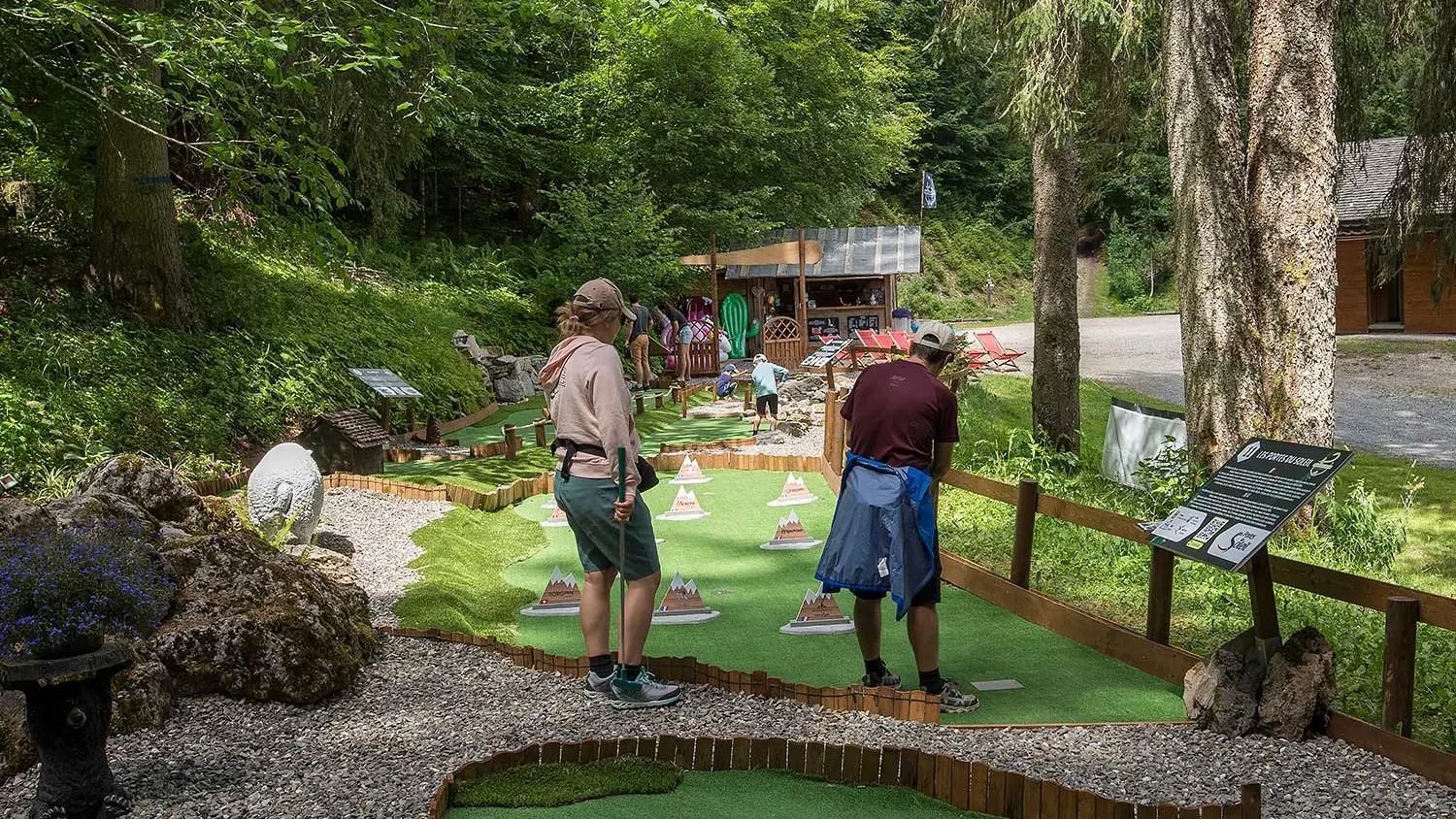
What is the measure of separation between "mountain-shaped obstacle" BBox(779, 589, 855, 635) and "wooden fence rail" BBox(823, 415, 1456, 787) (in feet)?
3.63

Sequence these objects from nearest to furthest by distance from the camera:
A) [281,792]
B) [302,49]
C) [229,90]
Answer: [281,792]
[229,90]
[302,49]

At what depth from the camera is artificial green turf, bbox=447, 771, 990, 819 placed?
421cm

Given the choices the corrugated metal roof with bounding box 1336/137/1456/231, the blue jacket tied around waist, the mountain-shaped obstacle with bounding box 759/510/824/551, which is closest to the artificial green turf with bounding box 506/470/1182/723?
the mountain-shaped obstacle with bounding box 759/510/824/551

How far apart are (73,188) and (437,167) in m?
15.2

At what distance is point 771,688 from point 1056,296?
8512 millimetres

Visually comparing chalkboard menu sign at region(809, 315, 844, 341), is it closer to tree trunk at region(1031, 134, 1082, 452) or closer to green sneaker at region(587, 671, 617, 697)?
tree trunk at region(1031, 134, 1082, 452)

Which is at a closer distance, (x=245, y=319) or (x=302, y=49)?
(x=302, y=49)

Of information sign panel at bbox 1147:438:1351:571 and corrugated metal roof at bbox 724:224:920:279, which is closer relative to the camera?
information sign panel at bbox 1147:438:1351:571

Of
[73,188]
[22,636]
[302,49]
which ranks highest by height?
[302,49]

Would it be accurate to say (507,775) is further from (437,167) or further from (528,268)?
(437,167)

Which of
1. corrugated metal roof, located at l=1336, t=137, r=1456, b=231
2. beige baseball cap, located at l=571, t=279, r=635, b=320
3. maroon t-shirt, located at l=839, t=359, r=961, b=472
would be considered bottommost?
maroon t-shirt, located at l=839, t=359, r=961, b=472

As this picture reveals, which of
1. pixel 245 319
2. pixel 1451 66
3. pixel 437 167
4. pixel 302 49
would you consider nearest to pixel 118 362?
pixel 245 319

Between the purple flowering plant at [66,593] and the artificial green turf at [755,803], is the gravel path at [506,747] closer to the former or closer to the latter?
the artificial green turf at [755,803]

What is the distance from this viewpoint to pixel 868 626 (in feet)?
17.7
